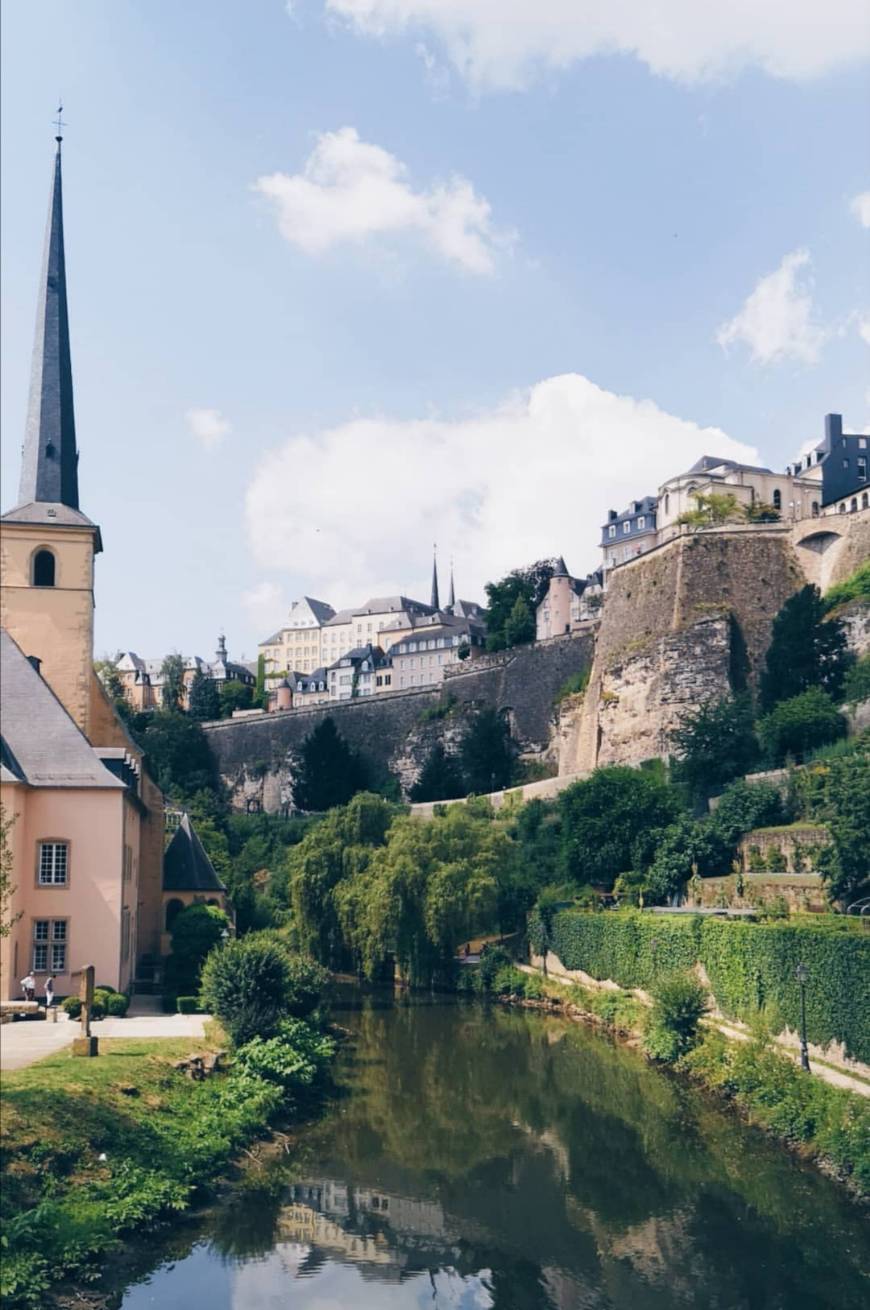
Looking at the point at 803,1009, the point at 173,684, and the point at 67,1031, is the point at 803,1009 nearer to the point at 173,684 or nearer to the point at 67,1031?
the point at 67,1031

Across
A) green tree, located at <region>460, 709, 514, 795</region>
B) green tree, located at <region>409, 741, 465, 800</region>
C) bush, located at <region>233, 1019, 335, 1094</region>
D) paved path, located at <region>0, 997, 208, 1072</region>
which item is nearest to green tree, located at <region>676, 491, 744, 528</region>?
green tree, located at <region>460, 709, 514, 795</region>

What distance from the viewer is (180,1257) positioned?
50.6 ft

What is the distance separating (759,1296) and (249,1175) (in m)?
7.61

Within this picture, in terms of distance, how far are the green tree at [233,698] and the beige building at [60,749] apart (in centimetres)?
5926

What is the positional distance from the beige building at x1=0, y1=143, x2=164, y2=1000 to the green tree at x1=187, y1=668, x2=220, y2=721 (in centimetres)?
5722

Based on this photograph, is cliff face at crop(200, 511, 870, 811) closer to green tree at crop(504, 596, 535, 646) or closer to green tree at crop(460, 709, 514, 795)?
green tree at crop(460, 709, 514, 795)

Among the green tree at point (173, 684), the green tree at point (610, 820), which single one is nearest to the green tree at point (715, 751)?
the green tree at point (610, 820)

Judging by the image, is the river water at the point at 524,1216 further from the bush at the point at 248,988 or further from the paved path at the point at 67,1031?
the paved path at the point at 67,1031

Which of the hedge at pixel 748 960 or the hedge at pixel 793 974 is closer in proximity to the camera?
the hedge at pixel 793 974

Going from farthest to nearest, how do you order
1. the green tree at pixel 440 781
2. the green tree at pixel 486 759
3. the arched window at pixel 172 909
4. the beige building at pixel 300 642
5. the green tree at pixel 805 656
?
the beige building at pixel 300 642 < the green tree at pixel 440 781 < the green tree at pixel 486 759 < the green tree at pixel 805 656 < the arched window at pixel 172 909

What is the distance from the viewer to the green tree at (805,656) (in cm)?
4750

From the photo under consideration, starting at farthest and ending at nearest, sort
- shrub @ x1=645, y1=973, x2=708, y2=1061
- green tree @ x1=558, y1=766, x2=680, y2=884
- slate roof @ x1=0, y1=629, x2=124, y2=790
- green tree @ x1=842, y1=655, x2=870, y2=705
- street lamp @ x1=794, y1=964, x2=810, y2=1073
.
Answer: green tree @ x1=842, y1=655, x2=870, y2=705, green tree @ x1=558, y1=766, x2=680, y2=884, slate roof @ x1=0, y1=629, x2=124, y2=790, shrub @ x1=645, y1=973, x2=708, y2=1061, street lamp @ x1=794, y1=964, x2=810, y2=1073

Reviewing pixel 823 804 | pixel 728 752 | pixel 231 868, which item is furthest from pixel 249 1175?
pixel 231 868

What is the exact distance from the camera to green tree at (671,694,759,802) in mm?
44750
